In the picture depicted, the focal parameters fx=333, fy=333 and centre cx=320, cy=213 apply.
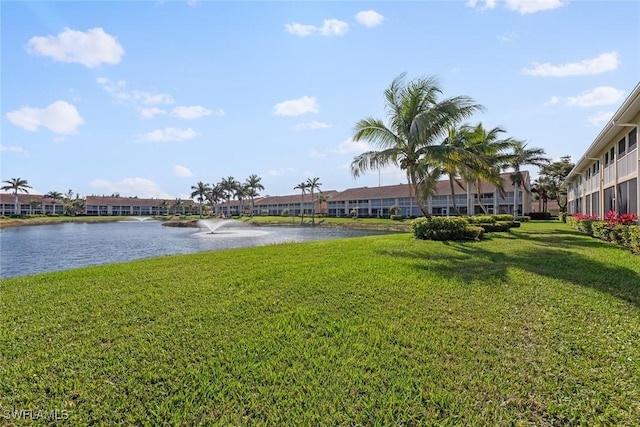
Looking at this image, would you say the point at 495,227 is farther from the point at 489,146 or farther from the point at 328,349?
the point at 328,349

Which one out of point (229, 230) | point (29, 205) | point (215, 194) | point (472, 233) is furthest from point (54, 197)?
point (472, 233)

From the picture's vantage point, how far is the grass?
2.86 m

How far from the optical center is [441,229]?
45.9ft

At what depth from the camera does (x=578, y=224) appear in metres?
19.9

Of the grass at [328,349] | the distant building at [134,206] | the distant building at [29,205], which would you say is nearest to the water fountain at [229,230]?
the grass at [328,349]

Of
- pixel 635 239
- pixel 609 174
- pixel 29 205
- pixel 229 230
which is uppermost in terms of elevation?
pixel 609 174

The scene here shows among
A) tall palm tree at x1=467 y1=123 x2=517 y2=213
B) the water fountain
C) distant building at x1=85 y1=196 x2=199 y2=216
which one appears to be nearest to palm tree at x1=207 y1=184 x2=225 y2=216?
distant building at x1=85 y1=196 x2=199 y2=216

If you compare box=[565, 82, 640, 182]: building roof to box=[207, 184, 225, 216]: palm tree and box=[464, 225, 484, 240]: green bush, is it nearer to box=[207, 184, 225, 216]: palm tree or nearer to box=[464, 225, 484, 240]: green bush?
box=[464, 225, 484, 240]: green bush

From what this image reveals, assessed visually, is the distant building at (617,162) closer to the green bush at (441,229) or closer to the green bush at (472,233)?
the green bush at (472,233)

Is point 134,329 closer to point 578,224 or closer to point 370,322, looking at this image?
point 370,322

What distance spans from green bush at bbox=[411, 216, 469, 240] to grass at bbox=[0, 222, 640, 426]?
278 inches

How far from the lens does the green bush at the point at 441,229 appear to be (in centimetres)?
1394

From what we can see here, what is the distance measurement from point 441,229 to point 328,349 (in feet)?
37.4

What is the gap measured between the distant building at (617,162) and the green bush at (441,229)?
602cm
